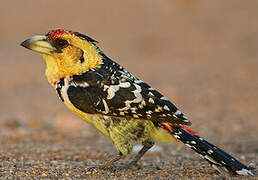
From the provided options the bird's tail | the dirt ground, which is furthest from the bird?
the dirt ground

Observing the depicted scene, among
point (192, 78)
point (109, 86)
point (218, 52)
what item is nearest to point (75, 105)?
point (109, 86)

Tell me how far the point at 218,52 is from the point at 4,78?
7.88m

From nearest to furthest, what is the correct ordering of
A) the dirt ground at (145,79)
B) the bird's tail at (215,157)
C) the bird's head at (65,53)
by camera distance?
the bird's tail at (215,157)
the bird's head at (65,53)
the dirt ground at (145,79)

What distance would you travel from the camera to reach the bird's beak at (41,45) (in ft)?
16.4

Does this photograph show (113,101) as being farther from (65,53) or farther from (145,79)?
(145,79)

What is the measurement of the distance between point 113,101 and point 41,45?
1.05 metres

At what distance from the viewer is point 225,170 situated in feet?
15.8

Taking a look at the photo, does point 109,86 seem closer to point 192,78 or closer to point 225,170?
point 225,170

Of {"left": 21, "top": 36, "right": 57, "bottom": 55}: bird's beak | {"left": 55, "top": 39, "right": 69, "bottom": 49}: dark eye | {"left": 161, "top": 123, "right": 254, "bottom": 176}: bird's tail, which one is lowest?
{"left": 161, "top": 123, "right": 254, "bottom": 176}: bird's tail

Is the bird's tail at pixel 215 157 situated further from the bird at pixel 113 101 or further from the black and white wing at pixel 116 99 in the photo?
the black and white wing at pixel 116 99

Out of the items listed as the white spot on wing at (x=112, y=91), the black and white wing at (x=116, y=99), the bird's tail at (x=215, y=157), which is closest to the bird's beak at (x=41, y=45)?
the black and white wing at (x=116, y=99)

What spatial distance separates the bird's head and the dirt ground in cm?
111

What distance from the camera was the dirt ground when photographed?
5.80 metres

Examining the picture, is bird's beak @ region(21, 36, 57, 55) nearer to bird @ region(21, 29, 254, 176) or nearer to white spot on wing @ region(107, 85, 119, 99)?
bird @ region(21, 29, 254, 176)
